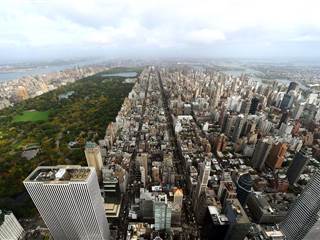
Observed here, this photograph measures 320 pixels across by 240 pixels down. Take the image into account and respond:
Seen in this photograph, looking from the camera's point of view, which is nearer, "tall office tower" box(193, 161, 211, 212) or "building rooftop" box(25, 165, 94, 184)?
"building rooftop" box(25, 165, 94, 184)

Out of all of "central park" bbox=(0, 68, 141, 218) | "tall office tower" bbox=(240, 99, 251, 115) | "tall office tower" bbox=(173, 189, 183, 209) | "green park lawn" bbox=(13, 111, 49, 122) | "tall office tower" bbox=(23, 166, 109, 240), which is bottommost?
"green park lawn" bbox=(13, 111, 49, 122)

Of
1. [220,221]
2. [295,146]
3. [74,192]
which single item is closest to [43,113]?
[74,192]

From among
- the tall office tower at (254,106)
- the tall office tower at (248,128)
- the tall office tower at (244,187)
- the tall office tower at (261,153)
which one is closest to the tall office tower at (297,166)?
the tall office tower at (261,153)

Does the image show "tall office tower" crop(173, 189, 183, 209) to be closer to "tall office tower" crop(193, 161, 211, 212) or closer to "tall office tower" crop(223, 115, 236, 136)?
"tall office tower" crop(193, 161, 211, 212)

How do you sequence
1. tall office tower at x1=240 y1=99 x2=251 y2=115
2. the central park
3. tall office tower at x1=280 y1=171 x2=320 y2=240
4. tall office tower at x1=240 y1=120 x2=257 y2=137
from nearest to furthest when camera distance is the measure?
tall office tower at x1=280 y1=171 x2=320 y2=240 < the central park < tall office tower at x1=240 y1=120 x2=257 y2=137 < tall office tower at x1=240 y1=99 x2=251 y2=115

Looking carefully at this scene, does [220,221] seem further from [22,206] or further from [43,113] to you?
[43,113]

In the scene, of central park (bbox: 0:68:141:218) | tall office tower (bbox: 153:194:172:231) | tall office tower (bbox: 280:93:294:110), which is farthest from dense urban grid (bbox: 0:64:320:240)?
tall office tower (bbox: 280:93:294:110)
